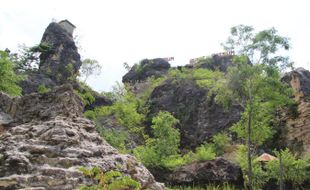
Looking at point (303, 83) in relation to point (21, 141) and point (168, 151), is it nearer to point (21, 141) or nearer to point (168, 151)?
point (168, 151)

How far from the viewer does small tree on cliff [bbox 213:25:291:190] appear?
14633 millimetres

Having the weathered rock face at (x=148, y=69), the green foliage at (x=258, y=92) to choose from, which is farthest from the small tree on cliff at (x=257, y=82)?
the weathered rock face at (x=148, y=69)

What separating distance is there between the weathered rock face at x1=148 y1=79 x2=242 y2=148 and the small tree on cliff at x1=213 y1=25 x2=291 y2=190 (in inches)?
464

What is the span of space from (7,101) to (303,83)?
1987cm

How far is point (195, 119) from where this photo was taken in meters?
29.6

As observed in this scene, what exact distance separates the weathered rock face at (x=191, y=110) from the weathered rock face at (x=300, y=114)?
14.0 ft

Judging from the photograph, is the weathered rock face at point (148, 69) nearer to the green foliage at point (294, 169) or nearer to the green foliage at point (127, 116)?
the green foliage at point (127, 116)

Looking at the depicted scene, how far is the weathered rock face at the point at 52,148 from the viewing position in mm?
4945

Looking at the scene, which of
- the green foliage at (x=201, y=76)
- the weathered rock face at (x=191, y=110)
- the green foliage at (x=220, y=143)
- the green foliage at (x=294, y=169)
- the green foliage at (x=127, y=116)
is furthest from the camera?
the green foliage at (x=201, y=76)

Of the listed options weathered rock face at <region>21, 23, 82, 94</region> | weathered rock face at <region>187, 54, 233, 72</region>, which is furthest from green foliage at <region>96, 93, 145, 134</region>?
weathered rock face at <region>187, 54, 233, 72</region>

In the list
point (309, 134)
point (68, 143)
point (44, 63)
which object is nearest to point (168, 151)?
point (309, 134)

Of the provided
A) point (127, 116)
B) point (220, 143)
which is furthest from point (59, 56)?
point (220, 143)

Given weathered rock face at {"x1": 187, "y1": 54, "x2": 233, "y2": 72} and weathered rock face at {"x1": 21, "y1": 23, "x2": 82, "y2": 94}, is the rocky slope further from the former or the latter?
weathered rock face at {"x1": 187, "y1": 54, "x2": 233, "y2": 72}

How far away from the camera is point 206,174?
13125 millimetres
